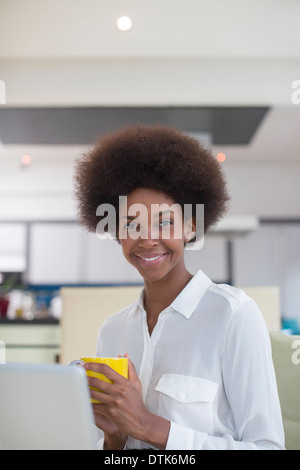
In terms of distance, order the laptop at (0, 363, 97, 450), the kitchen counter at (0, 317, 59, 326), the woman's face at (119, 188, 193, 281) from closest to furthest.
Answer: the laptop at (0, 363, 97, 450) < the woman's face at (119, 188, 193, 281) < the kitchen counter at (0, 317, 59, 326)

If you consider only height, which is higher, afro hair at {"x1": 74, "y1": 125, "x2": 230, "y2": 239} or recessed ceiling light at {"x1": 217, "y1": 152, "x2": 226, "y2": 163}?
recessed ceiling light at {"x1": 217, "y1": 152, "x2": 226, "y2": 163}

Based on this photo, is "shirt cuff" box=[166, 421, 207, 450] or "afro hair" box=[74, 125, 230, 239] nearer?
"shirt cuff" box=[166, 421, 207, 450]

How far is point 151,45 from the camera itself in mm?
3000

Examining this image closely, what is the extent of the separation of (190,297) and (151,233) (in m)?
0.14

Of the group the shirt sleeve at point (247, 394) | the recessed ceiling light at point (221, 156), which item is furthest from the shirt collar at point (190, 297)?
the recessed ceiling light at point (221, 156)

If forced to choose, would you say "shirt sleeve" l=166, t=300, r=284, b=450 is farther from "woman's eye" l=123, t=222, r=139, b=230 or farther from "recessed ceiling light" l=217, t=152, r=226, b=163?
"recessed ceiling light" l=217, t=152, r=226, b=163

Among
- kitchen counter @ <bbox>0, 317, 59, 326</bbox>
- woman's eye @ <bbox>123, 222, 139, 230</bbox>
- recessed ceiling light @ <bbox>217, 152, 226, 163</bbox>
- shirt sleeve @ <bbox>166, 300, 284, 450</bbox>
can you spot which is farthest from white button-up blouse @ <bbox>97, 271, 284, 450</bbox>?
recessed ceiling light @ <bbox>217, 152, 226, 163</bbox>

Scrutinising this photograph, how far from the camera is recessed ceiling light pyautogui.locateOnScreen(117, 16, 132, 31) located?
2.71 m

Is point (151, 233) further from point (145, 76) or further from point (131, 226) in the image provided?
point (145, 76)

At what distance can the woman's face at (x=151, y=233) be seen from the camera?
90 cm

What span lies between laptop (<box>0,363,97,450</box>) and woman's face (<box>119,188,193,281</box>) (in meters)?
0.43

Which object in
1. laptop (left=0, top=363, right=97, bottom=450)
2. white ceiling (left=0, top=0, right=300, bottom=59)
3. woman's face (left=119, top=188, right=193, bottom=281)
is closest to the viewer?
laptop (left=0, top=363, right=97, bottom=450)

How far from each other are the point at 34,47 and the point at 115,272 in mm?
3112
